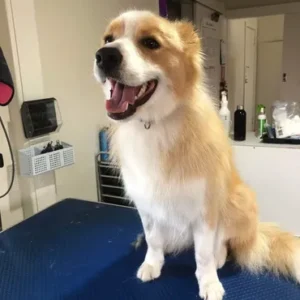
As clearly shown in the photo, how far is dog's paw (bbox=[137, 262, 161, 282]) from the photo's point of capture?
96cm

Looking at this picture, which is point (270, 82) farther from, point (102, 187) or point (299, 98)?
point (102, 187)

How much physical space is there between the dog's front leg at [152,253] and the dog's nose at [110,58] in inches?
17.1

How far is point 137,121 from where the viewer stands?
0.84m

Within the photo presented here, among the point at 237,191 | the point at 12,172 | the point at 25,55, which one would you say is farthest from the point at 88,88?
the point at 237,191

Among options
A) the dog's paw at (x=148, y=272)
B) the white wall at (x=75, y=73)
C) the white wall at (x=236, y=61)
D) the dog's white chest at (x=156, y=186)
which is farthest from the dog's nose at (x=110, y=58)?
the white wall at (x=236, y=61)

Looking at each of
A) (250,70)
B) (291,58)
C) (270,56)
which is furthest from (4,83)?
(270,56)

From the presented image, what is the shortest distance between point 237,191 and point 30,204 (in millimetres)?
946

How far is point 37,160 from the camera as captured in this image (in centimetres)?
140

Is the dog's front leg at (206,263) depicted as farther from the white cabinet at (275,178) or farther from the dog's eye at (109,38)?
the white cabinet at (275,178)

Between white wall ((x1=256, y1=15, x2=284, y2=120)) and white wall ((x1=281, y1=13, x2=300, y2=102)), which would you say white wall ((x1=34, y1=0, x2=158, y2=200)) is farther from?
white wall ((x1=256, y1=15, x2=284, y2=120))

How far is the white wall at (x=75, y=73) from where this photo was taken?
159 centimetres

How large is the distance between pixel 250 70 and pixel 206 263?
415 cm

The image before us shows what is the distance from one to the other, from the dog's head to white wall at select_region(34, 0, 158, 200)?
0.87 meters

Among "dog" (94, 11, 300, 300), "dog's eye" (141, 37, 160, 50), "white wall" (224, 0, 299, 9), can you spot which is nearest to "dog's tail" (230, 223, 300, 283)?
"dog" (94, 11, 300, 300)
